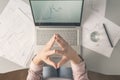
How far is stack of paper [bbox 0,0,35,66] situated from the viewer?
1322 mm

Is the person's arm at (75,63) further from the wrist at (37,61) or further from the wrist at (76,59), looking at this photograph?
the wrist at (37,61)

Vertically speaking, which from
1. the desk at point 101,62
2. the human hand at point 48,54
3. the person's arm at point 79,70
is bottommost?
the desk at point 101,62

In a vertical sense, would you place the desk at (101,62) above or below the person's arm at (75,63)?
below

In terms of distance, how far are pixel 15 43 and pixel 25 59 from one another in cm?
10

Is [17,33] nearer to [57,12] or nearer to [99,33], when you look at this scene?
[57,12]

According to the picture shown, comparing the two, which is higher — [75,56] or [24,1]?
[24,1]

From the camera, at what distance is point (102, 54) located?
4.29 feet

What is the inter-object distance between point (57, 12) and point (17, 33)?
26 cm

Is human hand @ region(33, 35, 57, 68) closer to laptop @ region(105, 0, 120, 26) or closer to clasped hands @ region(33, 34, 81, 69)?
clasped hands @ region(33, 34, 81, 69)

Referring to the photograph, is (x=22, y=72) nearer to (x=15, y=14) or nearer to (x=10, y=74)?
(x=10, y=74)

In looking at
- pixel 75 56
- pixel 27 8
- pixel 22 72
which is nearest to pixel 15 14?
pixel 27 8

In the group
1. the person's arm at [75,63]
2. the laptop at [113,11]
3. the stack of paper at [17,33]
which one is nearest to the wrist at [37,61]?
the person's arm at [75,63]

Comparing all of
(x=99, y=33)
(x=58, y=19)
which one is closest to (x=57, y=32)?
(x=58, y=19)

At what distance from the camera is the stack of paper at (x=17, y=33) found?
4.34ft
